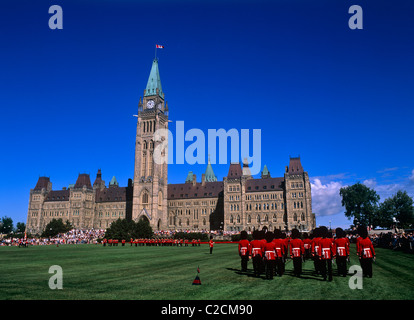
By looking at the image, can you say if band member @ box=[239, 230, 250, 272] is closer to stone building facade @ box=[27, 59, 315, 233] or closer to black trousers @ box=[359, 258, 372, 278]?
black trousers @ box=[359, 258, 372, 278]

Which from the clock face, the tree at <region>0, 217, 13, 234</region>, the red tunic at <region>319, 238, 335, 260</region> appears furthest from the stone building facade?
the red tunic at <region>319, 238, 335, 260</region>

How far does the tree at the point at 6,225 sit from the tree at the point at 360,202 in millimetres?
146394

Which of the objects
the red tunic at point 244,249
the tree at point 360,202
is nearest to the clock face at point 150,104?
the tree at point 360,202

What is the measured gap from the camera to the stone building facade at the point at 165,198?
10100cm

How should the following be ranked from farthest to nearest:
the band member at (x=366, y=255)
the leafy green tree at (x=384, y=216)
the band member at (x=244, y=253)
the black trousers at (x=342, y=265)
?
1. the leafy green tree at (x=384, y=216)
2. the band member at (x=244, y=253)
3. the black trousers at (x=342, y=265)
4. the band member at (x=366, y=255)

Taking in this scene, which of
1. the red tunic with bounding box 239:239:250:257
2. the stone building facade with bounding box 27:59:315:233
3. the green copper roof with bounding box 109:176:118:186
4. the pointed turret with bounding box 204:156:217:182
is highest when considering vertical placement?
the pointed turret with bounding box 204:156:217:182

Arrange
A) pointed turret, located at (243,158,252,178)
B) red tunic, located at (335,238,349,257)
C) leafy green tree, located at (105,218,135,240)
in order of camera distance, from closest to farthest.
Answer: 1. red tunic, located at (335,238,349,257)
2. leafy green tree, located at (105,218,135,240)
3. pointed turret, located at (243,158,252,178)

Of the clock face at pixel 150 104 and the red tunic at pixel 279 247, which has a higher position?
the clock face at pixel 150 104

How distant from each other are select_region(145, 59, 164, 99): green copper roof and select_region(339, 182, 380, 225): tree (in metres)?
72.9

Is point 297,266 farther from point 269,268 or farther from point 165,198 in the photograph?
point 165,198

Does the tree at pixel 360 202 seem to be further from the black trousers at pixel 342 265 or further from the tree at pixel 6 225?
the tree at pixel 6 225

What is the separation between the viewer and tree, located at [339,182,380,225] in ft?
316

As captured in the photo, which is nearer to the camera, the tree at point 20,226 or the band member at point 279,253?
the band member at point 279,253
